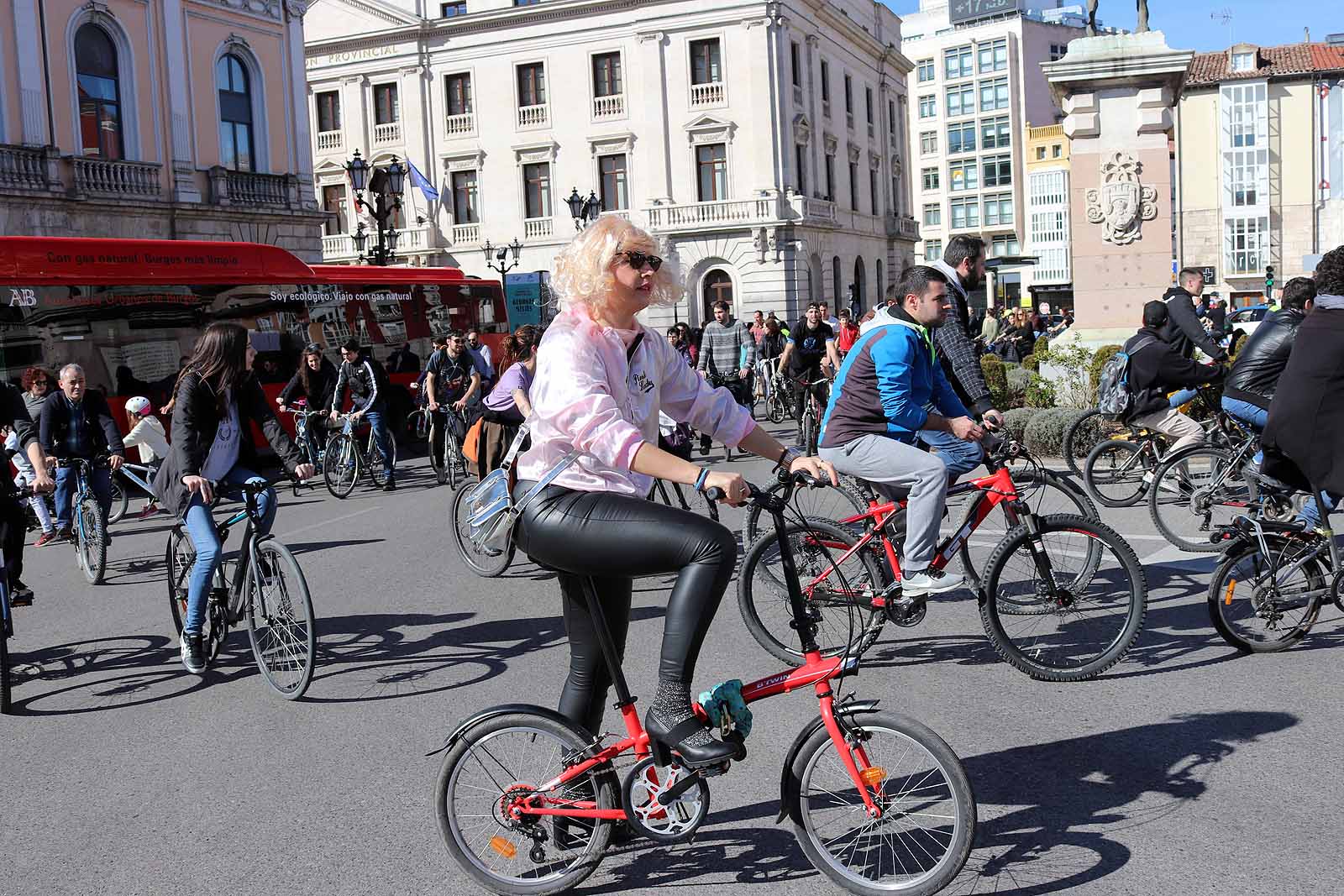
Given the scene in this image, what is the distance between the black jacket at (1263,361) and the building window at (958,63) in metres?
96.0

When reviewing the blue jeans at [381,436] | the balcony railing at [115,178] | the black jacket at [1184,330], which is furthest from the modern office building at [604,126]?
the black jacket at [1184,330]

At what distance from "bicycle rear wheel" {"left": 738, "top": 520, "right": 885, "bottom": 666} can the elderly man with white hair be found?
6.63 meters

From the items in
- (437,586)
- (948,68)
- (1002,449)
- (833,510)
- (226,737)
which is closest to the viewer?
(226,737)

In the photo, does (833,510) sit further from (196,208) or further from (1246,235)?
(1246,235)

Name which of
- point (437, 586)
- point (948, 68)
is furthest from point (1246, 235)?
point (437, 586)

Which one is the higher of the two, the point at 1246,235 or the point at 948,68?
the point at 948,68

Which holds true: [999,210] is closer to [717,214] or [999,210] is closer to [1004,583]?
[717,214]

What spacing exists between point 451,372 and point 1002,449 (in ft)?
41.9

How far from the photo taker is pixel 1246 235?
2766 inches

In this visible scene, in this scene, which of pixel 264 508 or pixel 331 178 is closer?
pixel 264 508

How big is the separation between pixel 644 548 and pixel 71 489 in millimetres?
9413

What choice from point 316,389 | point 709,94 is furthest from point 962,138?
point 316,389

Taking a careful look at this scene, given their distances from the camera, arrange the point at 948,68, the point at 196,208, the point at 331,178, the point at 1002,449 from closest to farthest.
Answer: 1. the point at 1002,449
2. the point at 196,208
3. the point at 331,178
4. the point at 948,68

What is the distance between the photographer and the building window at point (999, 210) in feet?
319
